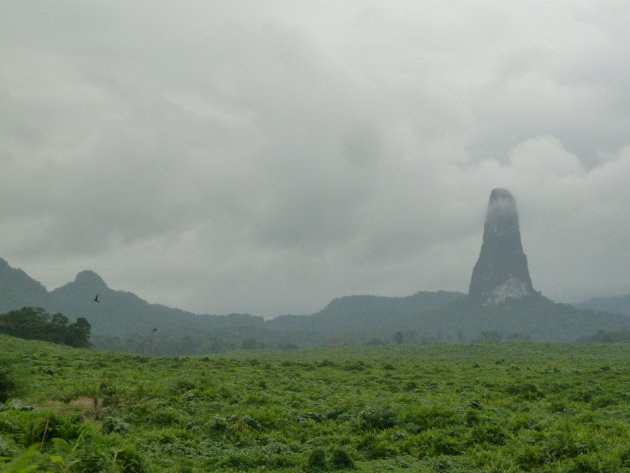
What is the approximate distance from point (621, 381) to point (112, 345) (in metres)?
173

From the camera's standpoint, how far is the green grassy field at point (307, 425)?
13.0 meters

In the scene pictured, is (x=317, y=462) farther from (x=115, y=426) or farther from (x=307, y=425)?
(x=115, y=426)

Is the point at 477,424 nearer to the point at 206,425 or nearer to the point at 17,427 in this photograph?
the point at 206,425

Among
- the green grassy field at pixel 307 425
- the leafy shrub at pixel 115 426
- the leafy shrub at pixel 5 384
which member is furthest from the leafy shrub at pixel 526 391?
the leafy shrub at pixel 5 384

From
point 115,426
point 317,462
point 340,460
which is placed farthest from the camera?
point 115,426

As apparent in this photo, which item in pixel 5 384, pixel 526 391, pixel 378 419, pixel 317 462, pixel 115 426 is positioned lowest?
pixel 317 462

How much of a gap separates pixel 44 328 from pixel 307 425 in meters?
72.3

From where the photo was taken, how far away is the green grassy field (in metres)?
13.0

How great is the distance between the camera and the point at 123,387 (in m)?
23.9

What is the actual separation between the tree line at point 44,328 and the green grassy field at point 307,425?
5237 centimetres

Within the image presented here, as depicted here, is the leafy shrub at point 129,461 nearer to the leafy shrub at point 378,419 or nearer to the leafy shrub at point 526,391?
the leafy shrub at point 378,419

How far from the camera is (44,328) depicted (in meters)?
78.6

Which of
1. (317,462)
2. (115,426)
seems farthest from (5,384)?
(317,462)

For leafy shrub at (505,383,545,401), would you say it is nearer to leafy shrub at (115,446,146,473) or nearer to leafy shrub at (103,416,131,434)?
leafy shrub at (103,416,131,434)
